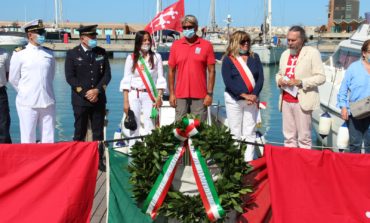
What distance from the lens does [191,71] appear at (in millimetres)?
5879

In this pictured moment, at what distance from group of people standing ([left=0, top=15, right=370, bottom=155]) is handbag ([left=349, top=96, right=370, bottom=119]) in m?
0.15

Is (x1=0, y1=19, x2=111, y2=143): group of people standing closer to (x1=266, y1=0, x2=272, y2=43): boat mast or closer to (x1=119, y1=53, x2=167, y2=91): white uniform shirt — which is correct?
(x1=119, y1=53, x2=167, y2=91): white uniform shirt

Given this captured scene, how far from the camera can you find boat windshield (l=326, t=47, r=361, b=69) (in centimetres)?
1150

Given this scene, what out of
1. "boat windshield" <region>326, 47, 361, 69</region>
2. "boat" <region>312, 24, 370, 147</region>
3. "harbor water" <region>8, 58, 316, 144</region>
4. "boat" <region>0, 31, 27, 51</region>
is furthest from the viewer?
"boat" <region>0, 31, 27, 51</region>

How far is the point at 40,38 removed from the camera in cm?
600

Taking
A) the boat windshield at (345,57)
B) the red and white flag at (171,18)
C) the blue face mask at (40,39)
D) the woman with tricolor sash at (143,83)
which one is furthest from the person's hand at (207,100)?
the red and white flag at (171,18)

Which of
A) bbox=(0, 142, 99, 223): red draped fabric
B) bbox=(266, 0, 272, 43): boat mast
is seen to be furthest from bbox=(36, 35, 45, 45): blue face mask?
bbox=(266, 0, 272, 43): boat mast

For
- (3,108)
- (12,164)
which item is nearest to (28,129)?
(3,108)

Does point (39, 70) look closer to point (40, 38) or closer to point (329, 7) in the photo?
point (40, 38)

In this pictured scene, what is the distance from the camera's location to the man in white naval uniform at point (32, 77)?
19.6 ft

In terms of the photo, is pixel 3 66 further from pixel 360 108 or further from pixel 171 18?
pixel 171 18

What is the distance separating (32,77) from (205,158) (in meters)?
2.91

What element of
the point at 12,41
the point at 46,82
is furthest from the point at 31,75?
the point at 12,41

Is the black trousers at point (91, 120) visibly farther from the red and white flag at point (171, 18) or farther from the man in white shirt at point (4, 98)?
→ the red and white flag at point (171, 18)
